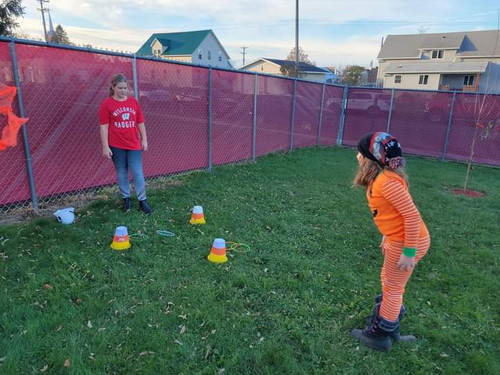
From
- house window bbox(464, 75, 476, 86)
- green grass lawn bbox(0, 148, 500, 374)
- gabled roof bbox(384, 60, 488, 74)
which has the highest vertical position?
gabled roof bbox(384, 60, 488, 74)

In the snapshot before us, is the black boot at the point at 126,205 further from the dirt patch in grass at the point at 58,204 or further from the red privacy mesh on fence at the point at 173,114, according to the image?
the red privacy mesh on fence at the point at 173,114

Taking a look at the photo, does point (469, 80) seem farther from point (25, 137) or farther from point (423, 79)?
point (25, 137)

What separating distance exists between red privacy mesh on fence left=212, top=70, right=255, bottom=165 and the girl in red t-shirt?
9.37ft

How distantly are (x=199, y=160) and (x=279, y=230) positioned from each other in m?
3.13

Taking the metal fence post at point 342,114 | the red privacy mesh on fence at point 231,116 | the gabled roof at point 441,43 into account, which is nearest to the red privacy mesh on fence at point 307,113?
the metal fence post at point 342,114

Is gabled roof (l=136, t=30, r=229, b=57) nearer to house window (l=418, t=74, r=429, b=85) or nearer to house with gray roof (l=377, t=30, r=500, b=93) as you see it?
house with gray roof (l=377, t=30, r=500, b=93)

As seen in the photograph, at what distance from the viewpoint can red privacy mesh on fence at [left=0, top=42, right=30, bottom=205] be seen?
4.33 meters

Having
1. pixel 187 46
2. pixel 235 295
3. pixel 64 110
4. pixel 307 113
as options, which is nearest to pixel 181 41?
pixel 187 46

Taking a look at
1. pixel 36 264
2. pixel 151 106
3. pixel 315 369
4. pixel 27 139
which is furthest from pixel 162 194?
pixel 315 369

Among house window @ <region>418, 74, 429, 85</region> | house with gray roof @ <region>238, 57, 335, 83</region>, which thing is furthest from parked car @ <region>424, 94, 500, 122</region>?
house with gray roof @ <region>238, 57, 335, 83</region>

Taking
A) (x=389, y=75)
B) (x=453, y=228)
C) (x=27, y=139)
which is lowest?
(x=453, y=228)

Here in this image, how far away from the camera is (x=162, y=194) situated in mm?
5848

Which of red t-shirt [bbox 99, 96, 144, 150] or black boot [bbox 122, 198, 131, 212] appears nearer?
red t-shirt [bbox 99, 96, 144, 150]

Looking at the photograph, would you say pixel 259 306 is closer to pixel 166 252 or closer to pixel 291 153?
pixel 166 252
